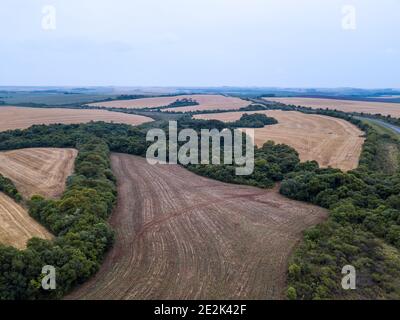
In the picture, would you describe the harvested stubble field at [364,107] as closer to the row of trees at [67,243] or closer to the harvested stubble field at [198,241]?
the harvested stubble field at [198,241]

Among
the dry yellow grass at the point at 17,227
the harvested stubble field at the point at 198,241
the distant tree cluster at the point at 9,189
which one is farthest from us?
the distant tree cluster at the point at 9,189

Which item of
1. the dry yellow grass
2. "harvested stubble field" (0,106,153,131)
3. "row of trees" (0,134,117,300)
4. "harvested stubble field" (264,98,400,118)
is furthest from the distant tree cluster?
"harvested stubble field" (264,98,400,118)

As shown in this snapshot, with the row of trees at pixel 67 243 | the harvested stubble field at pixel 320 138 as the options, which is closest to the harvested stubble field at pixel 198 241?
the row of trees at pixel 67 243

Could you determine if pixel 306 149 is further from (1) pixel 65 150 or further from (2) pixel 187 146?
(1) pixel 65 150

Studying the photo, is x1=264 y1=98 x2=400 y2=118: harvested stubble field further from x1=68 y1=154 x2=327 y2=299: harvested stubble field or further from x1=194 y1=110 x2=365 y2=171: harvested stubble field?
x1=68 y1=154 x2=327 y2=299: harvested stubble field

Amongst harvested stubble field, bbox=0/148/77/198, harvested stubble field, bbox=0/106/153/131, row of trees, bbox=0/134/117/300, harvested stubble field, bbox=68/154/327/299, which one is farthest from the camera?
harvested stubble field, bbox=0/106/153/131

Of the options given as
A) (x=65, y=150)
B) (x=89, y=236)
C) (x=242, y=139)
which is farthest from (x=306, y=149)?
(x=89, y=236)

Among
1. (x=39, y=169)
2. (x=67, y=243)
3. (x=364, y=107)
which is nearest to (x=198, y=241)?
(x=67, y=243)
